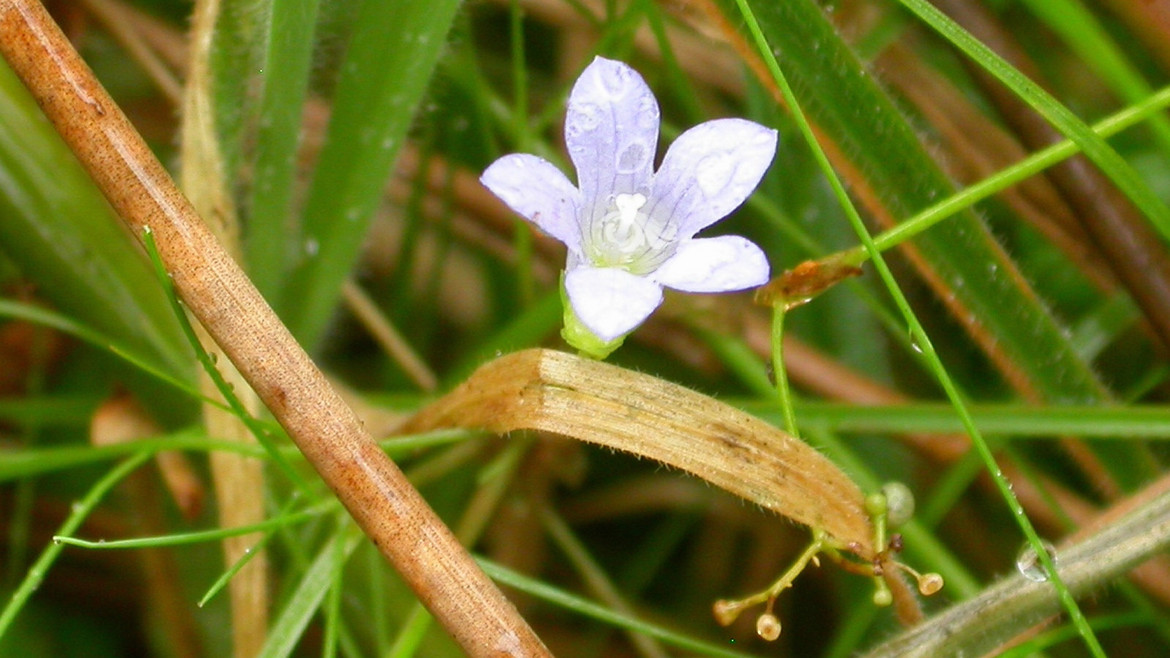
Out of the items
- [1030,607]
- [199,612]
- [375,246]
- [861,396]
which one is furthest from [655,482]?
[1030,607]

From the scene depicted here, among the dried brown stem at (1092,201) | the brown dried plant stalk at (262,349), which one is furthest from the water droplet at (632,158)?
the dried brown stem at (1092,201)

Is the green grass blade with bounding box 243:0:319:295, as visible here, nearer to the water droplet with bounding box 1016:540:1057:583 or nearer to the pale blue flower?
the pale blue flower

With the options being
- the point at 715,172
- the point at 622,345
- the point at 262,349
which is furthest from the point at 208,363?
the point at 622,345

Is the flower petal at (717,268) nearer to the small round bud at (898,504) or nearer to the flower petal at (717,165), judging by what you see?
the flower petal at (717,165)

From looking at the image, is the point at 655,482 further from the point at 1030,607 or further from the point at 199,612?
the point at 1030,607

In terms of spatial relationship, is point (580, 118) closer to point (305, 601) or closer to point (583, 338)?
point (583, 338)

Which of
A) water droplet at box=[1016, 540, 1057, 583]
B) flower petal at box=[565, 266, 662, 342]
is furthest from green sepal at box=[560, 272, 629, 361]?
water droplet at box=[1016, 540, 1057, 583]
